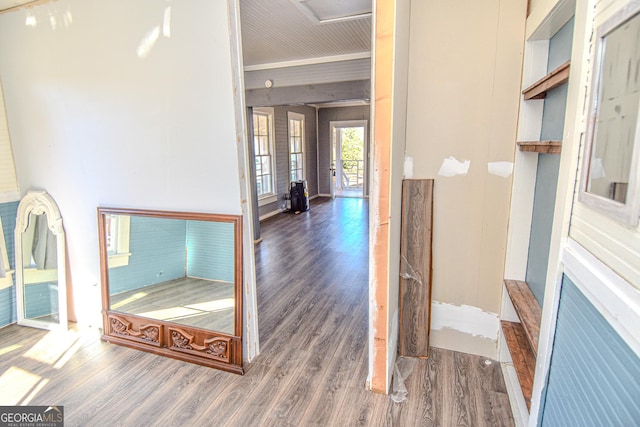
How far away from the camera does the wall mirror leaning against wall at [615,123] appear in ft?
2.61

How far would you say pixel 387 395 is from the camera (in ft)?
6.59

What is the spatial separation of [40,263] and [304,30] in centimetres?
330

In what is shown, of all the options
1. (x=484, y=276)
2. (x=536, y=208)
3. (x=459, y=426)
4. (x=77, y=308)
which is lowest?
(x=459, y=426)

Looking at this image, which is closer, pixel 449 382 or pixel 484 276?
pixel 449 382

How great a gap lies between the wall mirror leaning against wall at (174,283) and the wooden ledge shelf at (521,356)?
1.65 meters

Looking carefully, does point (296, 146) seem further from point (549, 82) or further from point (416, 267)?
point (549, 82)

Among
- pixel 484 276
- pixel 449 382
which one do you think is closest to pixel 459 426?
pixel 449 382

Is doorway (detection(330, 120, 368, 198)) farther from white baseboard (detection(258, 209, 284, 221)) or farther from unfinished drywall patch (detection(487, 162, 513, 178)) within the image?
unfinished drywall patch (detection(487, 162, 513, 178))

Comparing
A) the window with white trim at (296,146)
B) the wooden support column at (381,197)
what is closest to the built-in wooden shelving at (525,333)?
the wooden support column at (381,197)

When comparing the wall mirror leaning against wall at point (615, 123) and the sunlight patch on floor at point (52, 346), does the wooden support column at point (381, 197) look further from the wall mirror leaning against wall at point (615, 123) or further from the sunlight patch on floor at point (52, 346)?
the sunlight patch on floor at point (52, 346)

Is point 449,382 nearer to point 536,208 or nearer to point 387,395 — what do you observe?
point 387,395

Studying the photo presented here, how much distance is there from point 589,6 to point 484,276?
1.67 metres

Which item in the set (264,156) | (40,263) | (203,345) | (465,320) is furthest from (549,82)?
(264,156)

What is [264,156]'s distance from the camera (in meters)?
7.13
